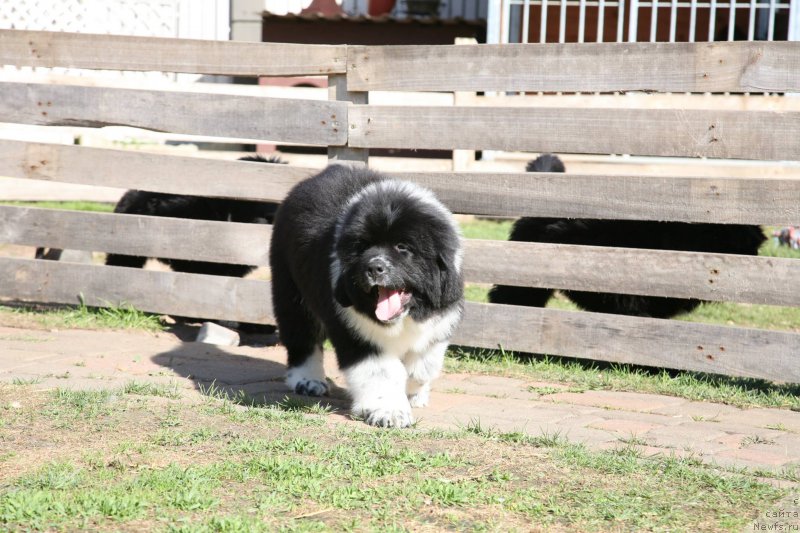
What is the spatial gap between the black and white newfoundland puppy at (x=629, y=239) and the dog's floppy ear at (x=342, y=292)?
2282 mm

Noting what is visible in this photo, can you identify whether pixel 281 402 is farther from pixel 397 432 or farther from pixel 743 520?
pixel 743 520

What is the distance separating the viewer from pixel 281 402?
5.01 metres

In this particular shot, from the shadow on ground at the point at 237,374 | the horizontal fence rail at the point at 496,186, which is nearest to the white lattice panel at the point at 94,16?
the horizontal fence rail at the point at 496,186

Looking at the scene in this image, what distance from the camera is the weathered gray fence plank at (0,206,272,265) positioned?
22.2ft

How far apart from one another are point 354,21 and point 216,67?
8188 millimetres

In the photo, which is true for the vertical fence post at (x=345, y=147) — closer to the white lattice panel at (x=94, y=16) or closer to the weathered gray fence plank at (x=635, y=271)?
the weathered gray fence plank at (x=635, y=271)

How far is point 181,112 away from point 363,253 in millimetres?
2902

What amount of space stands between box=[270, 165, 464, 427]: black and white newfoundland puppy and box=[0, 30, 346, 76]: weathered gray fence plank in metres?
1.77

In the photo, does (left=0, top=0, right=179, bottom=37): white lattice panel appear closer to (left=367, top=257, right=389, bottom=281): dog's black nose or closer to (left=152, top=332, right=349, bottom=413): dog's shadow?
(left=152, top=332, right=349, bottom=413): dog's shadow

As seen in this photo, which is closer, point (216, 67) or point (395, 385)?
point (395, 385)

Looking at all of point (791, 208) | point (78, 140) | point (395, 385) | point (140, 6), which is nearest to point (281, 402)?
point (395, 385)

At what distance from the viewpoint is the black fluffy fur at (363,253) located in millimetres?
4535

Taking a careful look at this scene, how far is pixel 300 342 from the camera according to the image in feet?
17.6

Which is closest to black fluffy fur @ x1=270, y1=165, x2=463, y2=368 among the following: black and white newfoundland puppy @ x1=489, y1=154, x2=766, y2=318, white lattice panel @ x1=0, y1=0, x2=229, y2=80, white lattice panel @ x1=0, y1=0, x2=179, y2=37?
black and white newfoundland puppy @ x1=489, y1=154, x2=766, y2=318
